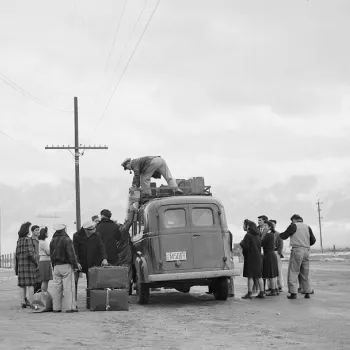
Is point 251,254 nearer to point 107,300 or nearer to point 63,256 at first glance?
point 107,300

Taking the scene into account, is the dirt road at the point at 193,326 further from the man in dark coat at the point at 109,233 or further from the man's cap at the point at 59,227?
the man's cap at the point at 59,227

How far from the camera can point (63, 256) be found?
1522 centimetres

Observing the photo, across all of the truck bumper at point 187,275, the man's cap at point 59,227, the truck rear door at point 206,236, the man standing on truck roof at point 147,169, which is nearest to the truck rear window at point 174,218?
the truck rear door at point 206,236

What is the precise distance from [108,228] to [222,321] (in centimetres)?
530

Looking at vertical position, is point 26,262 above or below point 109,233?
below

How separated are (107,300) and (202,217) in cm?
333

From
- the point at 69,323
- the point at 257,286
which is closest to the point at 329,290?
the point at 257,286

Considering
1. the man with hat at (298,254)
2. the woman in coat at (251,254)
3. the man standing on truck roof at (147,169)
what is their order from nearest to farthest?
the man with hat at (298,254), the woman in coat at (251,254), the man standing on truck roof at (147,169)

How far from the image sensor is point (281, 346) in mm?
9594

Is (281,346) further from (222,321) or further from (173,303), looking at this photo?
(173,303)

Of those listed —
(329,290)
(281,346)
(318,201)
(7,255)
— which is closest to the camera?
(281,346)

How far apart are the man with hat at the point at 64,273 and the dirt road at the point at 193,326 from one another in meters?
0.48

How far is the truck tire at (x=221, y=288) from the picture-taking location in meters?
17.4

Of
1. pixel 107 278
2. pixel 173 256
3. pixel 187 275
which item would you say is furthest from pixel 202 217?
pixel 107 278
